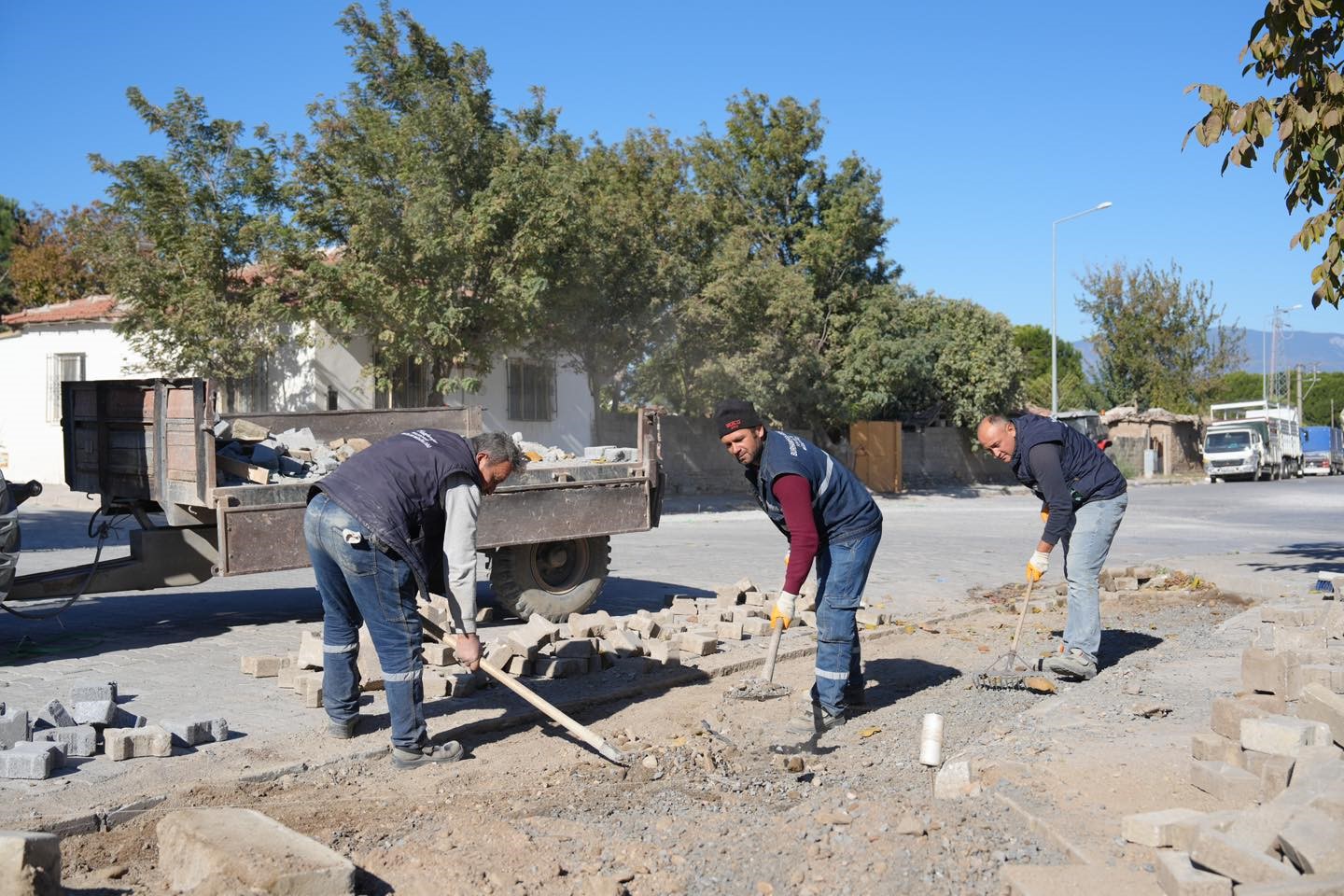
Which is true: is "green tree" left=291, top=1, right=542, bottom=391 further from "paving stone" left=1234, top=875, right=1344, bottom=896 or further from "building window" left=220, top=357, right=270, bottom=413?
"paving stone" left=1234, top=875, right=1344, bottom=896

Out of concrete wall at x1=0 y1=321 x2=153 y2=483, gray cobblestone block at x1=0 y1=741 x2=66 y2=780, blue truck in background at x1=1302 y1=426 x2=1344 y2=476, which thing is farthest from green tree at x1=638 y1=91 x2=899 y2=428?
blue truck in background at x1=1302 y1=426 x2=1344 y2=476

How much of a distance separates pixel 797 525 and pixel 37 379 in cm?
2233

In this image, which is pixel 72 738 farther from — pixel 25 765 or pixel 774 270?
pixel 774 270

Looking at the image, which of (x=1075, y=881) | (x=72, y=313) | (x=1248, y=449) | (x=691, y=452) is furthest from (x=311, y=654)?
(x=1248, y=449)

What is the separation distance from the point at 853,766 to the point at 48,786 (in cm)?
346

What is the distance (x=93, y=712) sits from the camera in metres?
5.23

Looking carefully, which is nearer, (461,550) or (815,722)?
(461,550)

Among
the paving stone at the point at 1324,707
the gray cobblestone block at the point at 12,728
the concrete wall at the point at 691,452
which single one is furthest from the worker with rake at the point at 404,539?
the concrete wall at the point at 691,452

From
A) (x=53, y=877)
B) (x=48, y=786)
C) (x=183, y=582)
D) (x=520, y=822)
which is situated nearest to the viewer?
(x=53, y=877)

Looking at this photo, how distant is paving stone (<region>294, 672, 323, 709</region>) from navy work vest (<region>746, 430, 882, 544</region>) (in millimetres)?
2616

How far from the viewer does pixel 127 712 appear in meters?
5.52

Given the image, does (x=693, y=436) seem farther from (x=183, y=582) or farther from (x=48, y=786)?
(x=48, y=786)

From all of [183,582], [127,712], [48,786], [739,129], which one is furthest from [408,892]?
[739,129]

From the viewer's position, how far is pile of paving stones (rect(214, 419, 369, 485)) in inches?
295
